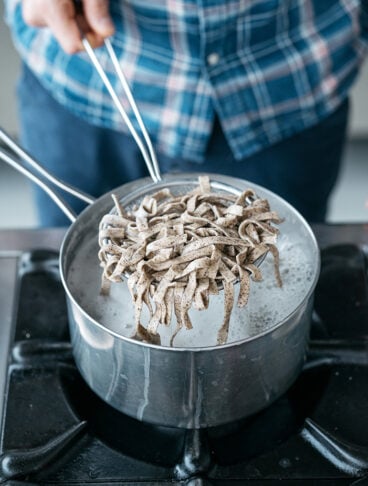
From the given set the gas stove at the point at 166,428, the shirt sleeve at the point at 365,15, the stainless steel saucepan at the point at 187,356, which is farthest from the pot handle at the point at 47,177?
the shirt sleeve at the point at 365,15

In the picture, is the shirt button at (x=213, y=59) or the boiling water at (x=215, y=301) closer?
the boiling water at (x=215, y=301)

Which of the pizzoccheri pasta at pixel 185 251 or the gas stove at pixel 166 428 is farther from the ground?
the pizzoccheri pasta at pixel 185 251

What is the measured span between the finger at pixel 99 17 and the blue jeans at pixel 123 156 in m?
0.29

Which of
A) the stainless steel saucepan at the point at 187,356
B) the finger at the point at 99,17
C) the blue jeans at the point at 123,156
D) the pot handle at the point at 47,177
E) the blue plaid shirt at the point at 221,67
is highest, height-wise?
the finger at the point at 99,17

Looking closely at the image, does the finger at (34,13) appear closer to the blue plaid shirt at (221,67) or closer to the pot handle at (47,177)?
the blue plaid shirt at (221,67)

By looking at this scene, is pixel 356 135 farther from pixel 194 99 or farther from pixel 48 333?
pixel 48 333

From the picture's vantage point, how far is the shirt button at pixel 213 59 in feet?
3.59

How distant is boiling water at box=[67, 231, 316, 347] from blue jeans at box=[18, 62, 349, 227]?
0.42m

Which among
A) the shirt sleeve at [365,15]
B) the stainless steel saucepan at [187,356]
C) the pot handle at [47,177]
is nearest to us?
the stainless steel saucepan at [187,356]

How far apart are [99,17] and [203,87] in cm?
23

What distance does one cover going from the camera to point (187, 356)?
2.14 ft

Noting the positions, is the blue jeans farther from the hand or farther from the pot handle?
the pot handle

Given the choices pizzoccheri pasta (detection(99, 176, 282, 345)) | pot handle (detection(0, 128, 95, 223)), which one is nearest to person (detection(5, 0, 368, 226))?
pot handle (detection(0, 128, 95, 223))

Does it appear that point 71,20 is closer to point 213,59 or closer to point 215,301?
point 213,59
